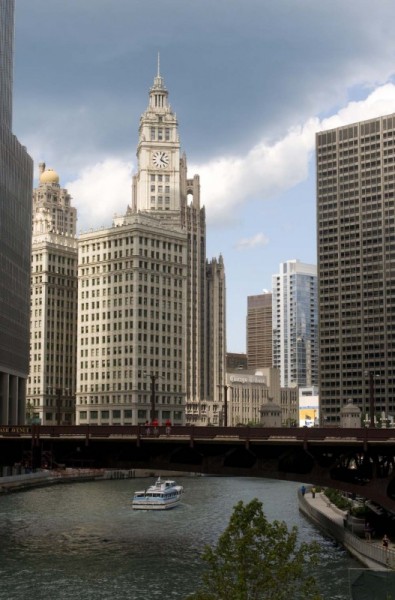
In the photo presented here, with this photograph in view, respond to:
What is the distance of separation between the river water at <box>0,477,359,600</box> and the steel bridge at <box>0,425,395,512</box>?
7.08 meters

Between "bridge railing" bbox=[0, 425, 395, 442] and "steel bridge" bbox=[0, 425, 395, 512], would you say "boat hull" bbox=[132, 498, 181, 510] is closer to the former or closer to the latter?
"steel bridge" bbox=[0, 425, 395, 512]

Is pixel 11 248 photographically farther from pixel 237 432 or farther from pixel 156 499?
pixel 237 432

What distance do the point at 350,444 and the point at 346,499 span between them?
1496 inches

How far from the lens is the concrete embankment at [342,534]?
227 feet

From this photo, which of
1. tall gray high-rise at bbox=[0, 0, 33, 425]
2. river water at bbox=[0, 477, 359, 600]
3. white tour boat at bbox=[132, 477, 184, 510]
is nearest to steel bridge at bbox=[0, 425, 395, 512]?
river water at bbox=[0, 477, 359, 600]

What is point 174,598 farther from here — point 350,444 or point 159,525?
point 159,525

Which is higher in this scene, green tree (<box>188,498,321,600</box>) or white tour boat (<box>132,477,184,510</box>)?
green tree (<box>188,498,321,600</box>)

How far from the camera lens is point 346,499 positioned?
368 feet

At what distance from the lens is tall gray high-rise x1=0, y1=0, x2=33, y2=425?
544 ft

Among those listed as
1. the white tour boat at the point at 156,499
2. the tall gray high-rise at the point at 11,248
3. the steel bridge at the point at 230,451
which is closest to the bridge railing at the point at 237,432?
the steel bridge at the point at 230,451

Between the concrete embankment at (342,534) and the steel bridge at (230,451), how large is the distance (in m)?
4.26

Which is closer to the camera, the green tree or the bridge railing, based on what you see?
the green tree

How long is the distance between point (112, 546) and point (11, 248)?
94.6 meters

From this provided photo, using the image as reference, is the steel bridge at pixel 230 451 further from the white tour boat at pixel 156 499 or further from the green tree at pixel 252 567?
the white tour boat at pixel 156 499
